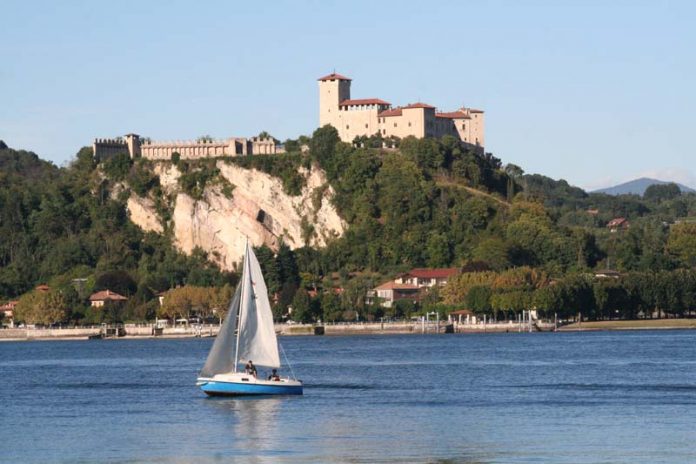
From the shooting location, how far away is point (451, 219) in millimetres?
165500

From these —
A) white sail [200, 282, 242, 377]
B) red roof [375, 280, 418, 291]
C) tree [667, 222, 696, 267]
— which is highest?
tree [667, 222, 696, 267]

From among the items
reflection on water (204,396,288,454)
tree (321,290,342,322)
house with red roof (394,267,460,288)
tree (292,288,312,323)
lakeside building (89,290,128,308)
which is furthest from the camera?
lakeside building (89,290,128,308)

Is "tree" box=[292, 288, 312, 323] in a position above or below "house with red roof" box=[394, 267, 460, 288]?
below

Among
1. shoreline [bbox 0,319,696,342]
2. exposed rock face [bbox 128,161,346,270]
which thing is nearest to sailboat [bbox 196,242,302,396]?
shoreline [bbox 0,319,696,342]

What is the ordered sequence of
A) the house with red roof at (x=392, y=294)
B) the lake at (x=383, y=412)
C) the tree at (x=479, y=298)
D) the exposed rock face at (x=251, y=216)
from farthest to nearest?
1. the exposed rock face at (x=251, y=216)
2. the house with red roof at (x=392, y=294)
3. the tree at (x=479, y=298)
4. the lake at (x=383, y=412)

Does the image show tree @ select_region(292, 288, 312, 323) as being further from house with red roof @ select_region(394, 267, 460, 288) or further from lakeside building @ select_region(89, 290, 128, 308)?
lakeside building @ select_region(89, 290, 128, 308)

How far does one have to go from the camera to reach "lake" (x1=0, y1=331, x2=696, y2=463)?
45.0 m

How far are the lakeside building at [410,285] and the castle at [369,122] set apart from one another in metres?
19.1

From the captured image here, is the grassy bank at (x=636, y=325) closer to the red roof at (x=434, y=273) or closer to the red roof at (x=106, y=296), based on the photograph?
the red roof at (x=434, y=273)

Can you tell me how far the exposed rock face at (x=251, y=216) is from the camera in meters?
174

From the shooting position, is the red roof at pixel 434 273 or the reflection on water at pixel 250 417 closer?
the reflection on water at pixel 250 417

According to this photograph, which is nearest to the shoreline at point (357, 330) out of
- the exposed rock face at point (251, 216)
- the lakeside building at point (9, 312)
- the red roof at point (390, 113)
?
the lakeside building at point (9, 312)

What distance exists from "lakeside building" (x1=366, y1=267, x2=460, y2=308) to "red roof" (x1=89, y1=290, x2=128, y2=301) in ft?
91.6

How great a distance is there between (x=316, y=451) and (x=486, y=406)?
1457 cm
